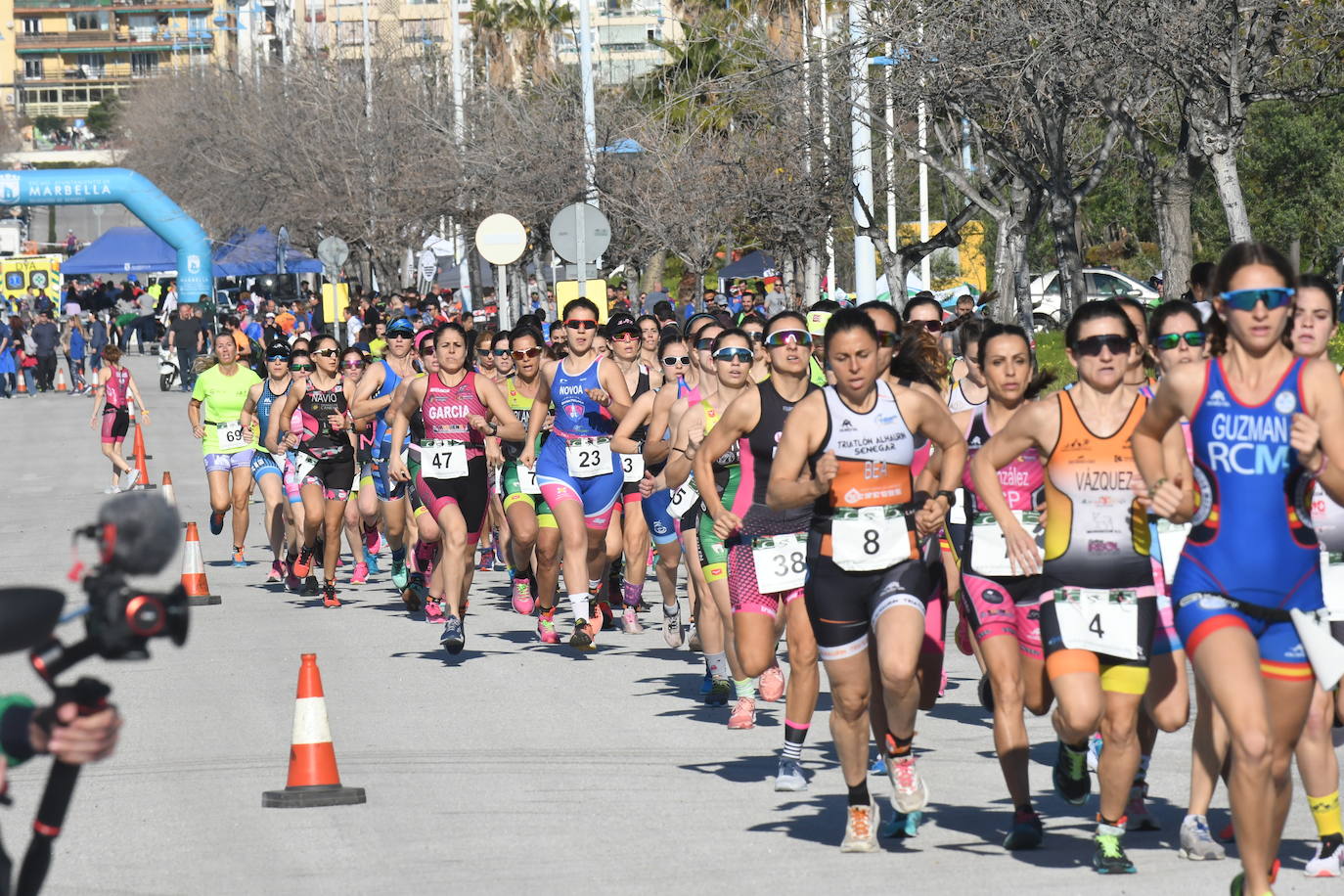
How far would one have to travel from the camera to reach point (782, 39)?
30016mm

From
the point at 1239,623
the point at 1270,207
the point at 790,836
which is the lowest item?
the point at 790,836

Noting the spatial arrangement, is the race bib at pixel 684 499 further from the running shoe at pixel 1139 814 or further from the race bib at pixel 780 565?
the running shoe at pixel 1139 814

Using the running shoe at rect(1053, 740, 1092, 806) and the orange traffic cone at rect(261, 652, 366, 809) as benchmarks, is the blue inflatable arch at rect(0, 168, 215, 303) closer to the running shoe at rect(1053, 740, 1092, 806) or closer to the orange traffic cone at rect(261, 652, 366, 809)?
the orange traffic cone at rect(261, 652, 366, 809)

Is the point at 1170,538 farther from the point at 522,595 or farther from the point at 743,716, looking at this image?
the point at 522,595

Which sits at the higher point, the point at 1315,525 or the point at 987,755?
the point at 1315,525

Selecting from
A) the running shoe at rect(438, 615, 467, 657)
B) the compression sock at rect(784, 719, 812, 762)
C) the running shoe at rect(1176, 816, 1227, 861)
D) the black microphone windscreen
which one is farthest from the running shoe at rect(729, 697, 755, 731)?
the black microphone windscreen

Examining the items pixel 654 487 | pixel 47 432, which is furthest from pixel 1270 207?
pixel 654 487

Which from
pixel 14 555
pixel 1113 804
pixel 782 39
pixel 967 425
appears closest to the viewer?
pixel 1113 804

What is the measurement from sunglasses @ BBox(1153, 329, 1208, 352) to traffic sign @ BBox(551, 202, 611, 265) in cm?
1574

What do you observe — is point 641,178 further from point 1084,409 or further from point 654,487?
point 1084,409

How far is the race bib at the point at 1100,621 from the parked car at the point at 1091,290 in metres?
32.3

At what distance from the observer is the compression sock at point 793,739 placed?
8539mm

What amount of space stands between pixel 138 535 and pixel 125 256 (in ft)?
200

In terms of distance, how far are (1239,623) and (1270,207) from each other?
41081 millimetres
